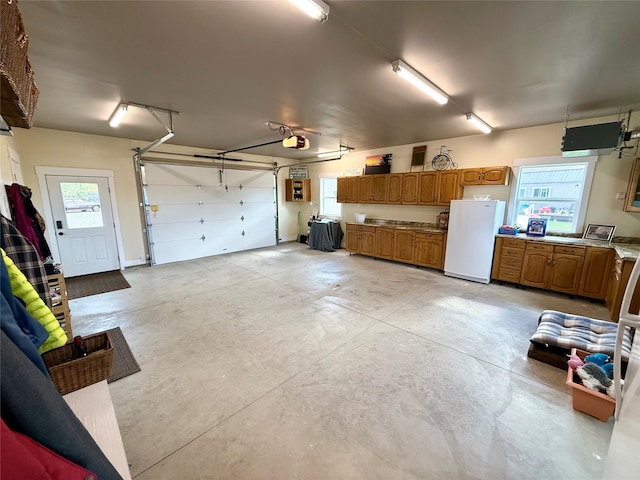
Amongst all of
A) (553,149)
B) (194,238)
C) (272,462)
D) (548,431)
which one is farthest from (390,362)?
(194,238)

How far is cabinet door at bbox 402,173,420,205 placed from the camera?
5.61 m

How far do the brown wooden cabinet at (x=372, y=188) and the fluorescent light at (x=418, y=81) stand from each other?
3044mm

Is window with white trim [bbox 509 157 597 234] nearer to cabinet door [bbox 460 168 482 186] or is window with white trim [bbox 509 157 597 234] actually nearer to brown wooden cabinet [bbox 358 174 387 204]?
cabinet door [bbox 460 168 482 186]

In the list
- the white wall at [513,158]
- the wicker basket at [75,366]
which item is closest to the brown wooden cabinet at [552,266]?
the white wall at [513,158]

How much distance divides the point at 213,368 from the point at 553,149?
18.9 ft

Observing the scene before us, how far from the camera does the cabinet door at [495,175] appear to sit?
180 inches

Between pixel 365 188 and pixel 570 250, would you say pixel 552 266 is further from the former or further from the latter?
pixel 365 188

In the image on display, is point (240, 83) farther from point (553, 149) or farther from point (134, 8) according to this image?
point (553, 149)

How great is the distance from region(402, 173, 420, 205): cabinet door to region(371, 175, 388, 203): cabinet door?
1.56 ft

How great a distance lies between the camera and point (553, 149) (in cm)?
421

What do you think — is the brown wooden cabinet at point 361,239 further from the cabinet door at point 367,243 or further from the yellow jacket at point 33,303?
the yellow jacket at point 33,303

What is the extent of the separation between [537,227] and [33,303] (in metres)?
5.80

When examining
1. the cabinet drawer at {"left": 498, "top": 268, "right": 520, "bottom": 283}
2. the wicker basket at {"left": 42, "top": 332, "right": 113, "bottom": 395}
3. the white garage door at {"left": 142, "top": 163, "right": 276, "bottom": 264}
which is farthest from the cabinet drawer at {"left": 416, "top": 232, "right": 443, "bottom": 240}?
the wicker basket at {"left": 42, "top": 332, "right": 113, "bottom": 395}

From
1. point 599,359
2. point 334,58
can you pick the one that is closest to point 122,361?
point 334,58
